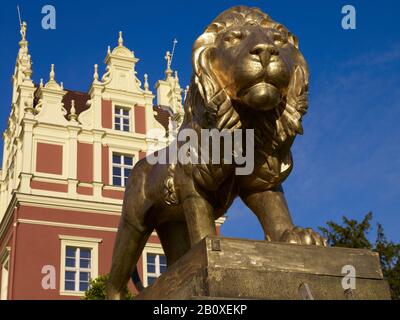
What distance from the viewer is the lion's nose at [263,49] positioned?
122 inches

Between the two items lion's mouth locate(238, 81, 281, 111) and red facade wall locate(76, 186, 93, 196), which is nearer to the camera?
lion's mouth locate(238, 81, 281, 111)

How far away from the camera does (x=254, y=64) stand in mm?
3088

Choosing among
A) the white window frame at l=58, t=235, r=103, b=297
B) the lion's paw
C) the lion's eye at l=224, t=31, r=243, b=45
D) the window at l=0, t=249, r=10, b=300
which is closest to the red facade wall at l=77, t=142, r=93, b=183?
the white window frame at l=58, t=235, r=103, b=297

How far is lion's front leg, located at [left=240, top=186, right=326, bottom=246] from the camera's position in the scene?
3.20m

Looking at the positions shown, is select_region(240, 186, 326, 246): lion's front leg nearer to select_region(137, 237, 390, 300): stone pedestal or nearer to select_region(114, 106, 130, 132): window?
select_region(137, 237, 390, 300): stone pedestal

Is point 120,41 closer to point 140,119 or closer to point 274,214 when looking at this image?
point 140,119

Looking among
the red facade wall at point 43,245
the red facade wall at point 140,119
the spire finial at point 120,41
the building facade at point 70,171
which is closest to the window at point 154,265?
the building facade at point 70,171

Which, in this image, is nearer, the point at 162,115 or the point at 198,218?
the point at 198,218

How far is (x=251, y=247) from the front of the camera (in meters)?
2.94

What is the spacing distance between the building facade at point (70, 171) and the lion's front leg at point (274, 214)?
46.4ft

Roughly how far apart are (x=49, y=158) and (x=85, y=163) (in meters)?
1.08

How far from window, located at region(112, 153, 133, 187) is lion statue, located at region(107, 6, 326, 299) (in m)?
16.6

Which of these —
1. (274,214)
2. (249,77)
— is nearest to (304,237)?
(274,214)
